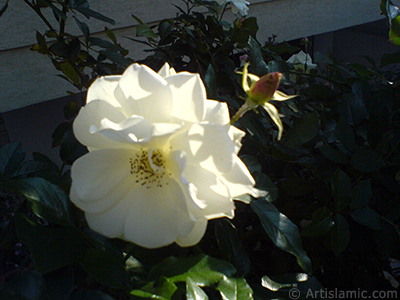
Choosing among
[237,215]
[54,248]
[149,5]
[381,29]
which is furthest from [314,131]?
[381,29]

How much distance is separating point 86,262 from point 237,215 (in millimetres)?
412

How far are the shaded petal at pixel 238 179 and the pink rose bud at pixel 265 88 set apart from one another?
0.37ft

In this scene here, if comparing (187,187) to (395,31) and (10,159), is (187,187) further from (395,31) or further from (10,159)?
(395,31)

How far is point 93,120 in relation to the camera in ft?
1.70

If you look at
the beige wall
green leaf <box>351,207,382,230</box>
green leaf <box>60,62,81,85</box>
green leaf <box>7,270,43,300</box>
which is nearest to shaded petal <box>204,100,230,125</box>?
green leaf <box>7,270,43,300</box>

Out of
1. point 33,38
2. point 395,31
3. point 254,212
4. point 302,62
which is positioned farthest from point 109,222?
point 33,38

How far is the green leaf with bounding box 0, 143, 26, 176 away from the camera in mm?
719

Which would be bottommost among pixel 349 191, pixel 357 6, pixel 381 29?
pixel 381 29

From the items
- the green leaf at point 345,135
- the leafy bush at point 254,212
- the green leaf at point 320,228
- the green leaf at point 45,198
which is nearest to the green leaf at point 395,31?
the leafy bush at point 254,212

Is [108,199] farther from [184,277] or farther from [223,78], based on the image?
[223,78]

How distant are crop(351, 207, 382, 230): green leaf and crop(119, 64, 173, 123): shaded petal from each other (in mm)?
472

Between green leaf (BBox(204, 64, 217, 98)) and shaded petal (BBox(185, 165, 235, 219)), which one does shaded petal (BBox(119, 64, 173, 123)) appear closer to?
shaded petal (BBox(185, 165, 235, 219))

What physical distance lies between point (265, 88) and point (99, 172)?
27cm

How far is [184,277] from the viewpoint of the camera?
0.52 m
